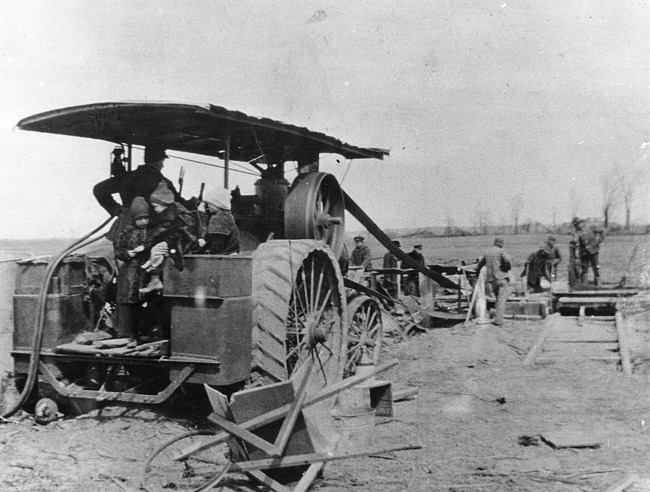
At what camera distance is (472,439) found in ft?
18.8

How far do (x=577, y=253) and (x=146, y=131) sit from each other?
10890 millimetres

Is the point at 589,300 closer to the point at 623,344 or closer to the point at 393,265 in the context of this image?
the point at 623,344

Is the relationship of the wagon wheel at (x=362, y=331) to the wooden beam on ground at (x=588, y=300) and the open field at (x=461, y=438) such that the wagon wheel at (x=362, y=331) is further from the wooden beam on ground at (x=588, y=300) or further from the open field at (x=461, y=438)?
the wooden beam on ground at (x=588, y=300)

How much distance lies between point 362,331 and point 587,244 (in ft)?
23.6

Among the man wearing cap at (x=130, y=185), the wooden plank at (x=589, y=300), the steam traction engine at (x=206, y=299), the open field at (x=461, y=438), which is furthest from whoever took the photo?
the wooden plank at (x=589, y=300)

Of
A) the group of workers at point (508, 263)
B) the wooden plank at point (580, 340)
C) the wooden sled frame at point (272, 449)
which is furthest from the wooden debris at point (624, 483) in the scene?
the group of workers at point (508, 263)

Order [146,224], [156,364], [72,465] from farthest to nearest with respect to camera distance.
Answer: [146,224]
[156,364]
[72,465]

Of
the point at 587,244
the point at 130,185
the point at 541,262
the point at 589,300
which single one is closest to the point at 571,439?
the point at 130,185

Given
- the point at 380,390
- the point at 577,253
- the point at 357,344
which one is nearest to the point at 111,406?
the point at 380,390

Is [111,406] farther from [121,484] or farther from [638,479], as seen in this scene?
[638,479]

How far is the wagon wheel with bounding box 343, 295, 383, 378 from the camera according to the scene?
8674 millimetres

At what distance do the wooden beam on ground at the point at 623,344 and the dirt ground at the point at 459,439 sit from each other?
0.39 feet

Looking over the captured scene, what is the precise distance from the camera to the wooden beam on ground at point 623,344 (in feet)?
28.2

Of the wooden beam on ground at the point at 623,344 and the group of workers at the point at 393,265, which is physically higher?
the group of workers at the point at 393,265
